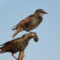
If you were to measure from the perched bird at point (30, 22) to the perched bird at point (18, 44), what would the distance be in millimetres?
62

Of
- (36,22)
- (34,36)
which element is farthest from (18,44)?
(36,22)

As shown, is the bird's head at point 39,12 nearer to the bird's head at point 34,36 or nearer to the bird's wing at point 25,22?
the bird's wing at point 25,22

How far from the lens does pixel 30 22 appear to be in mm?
2158

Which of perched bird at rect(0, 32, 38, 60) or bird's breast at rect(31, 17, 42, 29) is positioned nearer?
perched bird at rect(0, 32, 38, 60)

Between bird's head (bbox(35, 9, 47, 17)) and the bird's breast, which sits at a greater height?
bird's head (bbox(35, 9, 47, 17))

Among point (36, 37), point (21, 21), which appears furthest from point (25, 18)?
point (36, 37)

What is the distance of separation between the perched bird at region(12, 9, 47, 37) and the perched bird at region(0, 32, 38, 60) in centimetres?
6

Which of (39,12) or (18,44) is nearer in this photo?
(18,44)

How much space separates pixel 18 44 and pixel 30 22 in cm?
21

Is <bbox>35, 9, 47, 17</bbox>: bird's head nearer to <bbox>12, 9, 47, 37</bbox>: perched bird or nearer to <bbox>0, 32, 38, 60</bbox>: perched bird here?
<bbox>12, 9, 47, 37</bbox>: perched bird

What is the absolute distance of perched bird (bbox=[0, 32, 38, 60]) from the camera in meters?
2.04

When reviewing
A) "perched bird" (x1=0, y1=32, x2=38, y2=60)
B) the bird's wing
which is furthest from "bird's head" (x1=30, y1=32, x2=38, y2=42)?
the bird's wing

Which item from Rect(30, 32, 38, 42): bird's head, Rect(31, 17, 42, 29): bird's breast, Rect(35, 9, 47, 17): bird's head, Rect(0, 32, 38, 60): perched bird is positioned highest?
Rect(35, 9, 47, 17): bird's head

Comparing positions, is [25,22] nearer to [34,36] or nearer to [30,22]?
[30,22]
